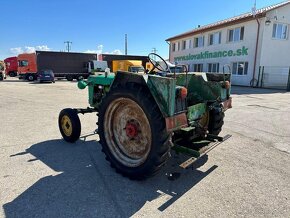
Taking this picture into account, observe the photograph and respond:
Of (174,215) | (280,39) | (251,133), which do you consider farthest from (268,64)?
(174,215)

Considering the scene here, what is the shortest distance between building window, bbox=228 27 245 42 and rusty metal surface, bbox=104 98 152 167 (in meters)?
21.1

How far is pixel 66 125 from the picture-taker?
17.2ft

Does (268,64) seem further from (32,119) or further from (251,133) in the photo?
(32,119)

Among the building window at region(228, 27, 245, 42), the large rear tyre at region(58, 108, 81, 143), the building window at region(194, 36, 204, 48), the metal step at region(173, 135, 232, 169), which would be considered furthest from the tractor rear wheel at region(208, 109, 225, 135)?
the building window at region(194, 36, 204, 48)

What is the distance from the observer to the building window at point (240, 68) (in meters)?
21.5

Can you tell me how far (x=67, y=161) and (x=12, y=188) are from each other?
104cm

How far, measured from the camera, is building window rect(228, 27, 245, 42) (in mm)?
21925

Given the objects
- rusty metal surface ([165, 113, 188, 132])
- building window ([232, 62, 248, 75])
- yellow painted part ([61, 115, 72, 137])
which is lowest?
yellow painted part ([61, 115, 72, 137])

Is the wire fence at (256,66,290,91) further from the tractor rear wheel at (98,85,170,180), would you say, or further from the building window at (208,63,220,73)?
the tractor rear wheel at (98,85,170,180)

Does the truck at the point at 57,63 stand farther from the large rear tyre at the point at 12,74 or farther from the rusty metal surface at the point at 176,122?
the rusty metal surface at the point at 176,122

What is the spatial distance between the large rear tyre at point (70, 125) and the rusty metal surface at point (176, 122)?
2.53 meters

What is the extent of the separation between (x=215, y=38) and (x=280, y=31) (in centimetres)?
609

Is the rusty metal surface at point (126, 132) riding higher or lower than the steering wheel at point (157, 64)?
lower

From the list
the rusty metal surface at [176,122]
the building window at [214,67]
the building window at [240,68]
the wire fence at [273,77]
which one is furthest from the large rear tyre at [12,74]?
the rusty metal surface at [176,122]
